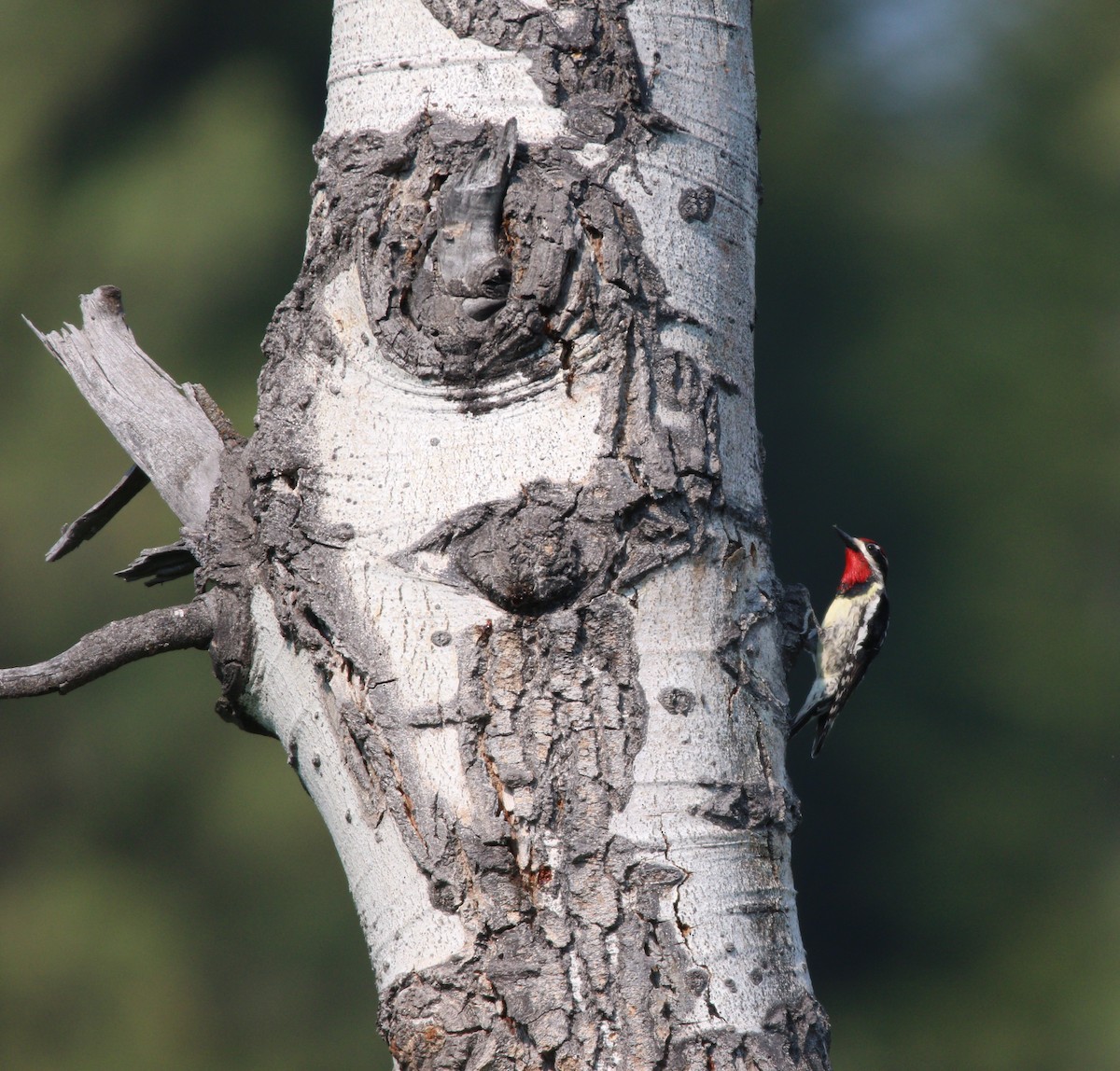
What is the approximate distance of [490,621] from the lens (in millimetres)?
1105

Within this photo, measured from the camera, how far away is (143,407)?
160 centimetres

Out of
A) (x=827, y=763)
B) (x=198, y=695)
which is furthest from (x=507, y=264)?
(x=827, y=763)

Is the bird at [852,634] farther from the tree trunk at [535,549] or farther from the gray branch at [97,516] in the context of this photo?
the tree trunk at [535,549]

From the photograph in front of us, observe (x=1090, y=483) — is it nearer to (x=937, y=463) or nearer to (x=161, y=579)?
(x=937, y=463)

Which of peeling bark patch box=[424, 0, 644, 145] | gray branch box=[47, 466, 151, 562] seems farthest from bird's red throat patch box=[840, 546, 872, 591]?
peeling bark patch box=[424, 0, 644, 145]

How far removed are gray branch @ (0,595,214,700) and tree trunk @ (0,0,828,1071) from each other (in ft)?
0.37

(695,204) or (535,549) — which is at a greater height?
(695,204)

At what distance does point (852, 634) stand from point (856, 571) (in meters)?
0.21

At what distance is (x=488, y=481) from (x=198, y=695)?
516cm

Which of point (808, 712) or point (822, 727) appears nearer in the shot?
point (808, 712)

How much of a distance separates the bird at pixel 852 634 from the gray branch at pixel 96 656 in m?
2.60

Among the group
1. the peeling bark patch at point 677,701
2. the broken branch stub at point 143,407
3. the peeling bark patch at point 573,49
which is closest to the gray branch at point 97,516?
the broken branch stub at point 143,407

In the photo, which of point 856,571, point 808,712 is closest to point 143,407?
point 808,712

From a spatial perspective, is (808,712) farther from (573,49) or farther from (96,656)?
(573,49)
